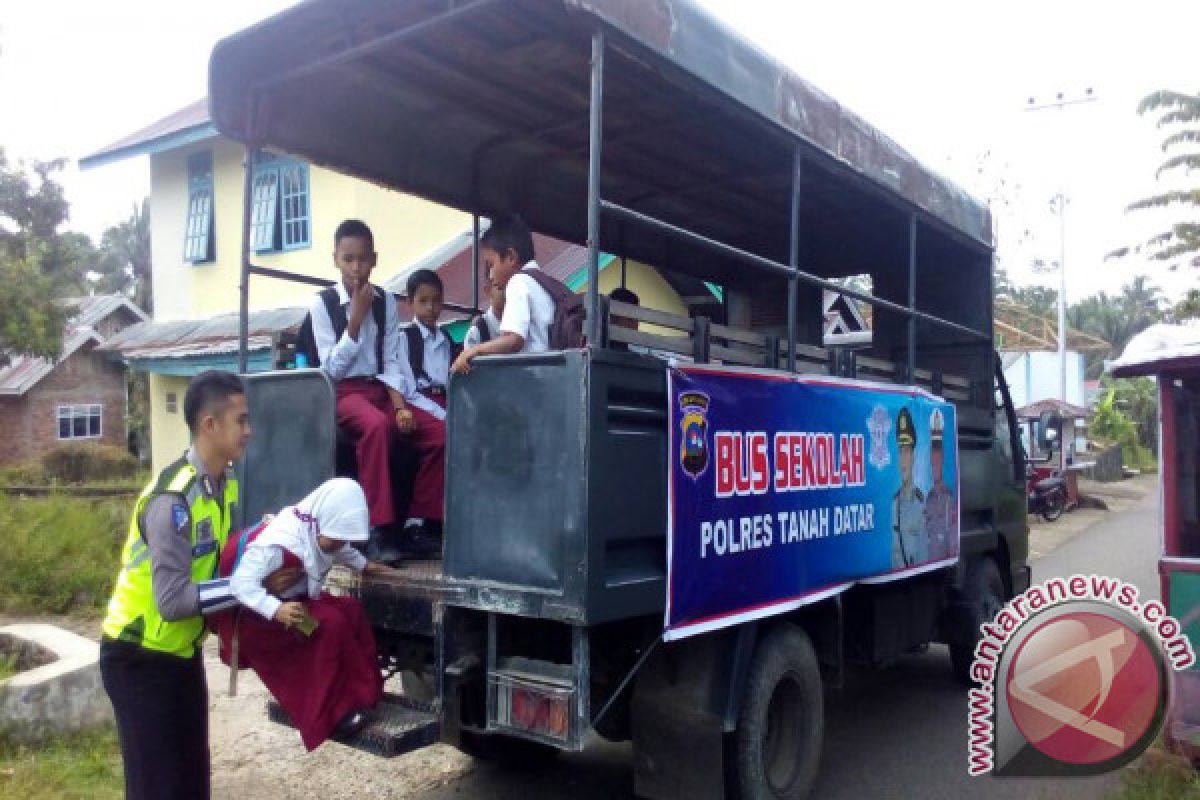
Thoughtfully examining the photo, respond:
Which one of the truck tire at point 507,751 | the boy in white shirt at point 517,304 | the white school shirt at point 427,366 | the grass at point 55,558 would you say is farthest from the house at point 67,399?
the boy in white shirt at point 517,304

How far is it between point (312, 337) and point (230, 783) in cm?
213

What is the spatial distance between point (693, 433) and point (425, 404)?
1.44 metres

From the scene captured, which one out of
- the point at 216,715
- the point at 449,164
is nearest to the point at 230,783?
the point at 216,715

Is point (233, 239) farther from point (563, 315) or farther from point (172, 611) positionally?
point (172, 611)

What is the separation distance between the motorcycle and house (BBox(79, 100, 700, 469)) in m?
9.31

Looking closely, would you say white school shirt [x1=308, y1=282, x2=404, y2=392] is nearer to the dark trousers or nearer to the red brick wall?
the dark trousers

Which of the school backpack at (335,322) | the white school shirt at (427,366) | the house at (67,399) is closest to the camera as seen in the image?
the school backpack at (335,322)

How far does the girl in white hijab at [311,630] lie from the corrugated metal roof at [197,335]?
26.3 ft

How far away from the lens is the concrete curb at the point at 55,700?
4629mm

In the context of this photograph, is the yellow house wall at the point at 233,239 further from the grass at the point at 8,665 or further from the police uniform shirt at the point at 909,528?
the police uniform shirt at the point at 909,528

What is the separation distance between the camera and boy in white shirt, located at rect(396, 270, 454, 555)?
4.20m

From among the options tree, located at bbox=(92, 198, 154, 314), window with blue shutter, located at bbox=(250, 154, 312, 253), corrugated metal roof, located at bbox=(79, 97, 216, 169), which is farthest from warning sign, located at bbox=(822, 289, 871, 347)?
tree, located at bbox=(92, 198, 154, 314)

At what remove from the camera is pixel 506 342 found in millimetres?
3506

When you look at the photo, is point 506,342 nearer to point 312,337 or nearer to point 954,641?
point 312,337
